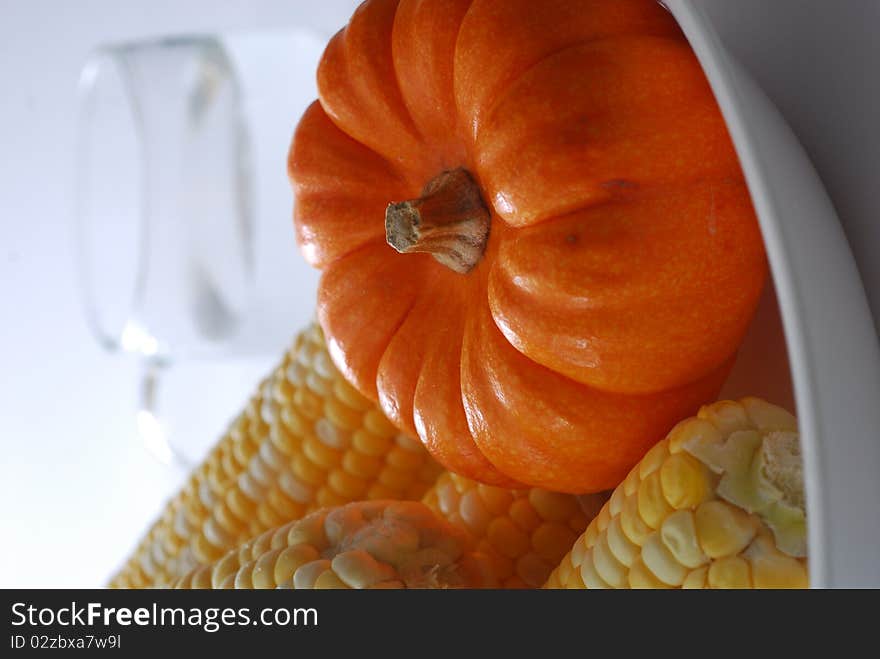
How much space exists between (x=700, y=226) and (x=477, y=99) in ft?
0.40

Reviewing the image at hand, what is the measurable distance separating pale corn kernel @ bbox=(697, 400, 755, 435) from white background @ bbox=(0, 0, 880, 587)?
3.52 ft

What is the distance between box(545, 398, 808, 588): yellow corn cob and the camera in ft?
1.23

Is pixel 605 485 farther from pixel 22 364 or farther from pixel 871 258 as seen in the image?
pixel 22 364

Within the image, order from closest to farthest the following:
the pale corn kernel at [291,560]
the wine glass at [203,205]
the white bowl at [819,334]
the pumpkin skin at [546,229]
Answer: the white bowl at [819,334] < the pumpkin skin at [546,229] < the pale corn kernel at [291,560] < the wine glass at [203,205]

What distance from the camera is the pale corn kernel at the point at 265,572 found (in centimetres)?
53

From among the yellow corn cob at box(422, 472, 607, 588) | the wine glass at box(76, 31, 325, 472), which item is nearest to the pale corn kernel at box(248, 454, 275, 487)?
the yellow corn cob at box(422, 472, 607, 588)

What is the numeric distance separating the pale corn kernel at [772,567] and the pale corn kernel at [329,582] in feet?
0.68

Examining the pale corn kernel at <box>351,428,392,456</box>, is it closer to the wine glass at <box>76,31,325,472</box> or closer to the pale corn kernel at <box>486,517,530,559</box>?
the pale corn kernel at <box>486,517,530,559</box>

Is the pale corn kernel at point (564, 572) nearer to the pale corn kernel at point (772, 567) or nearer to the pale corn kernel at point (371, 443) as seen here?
the pale corn kernel at point (772, 567)

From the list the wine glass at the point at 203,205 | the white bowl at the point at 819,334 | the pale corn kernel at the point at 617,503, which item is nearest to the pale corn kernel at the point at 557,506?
the pale corn kernel at the point at 617,503

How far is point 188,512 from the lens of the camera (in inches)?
32.3

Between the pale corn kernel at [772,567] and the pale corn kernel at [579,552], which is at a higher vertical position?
the pale corn kernel at [579,552]

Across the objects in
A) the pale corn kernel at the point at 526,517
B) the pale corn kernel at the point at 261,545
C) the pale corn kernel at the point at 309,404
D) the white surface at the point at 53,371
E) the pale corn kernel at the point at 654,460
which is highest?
the white surface at the point at 53,371
